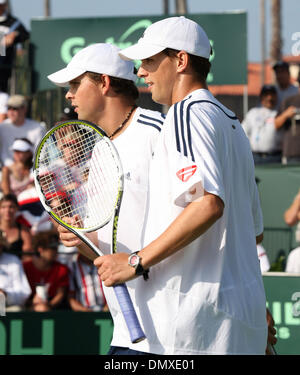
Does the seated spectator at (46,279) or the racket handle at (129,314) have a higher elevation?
the racket handle at (129,314)

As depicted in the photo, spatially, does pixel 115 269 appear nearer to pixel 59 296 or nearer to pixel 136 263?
pixel 136 263

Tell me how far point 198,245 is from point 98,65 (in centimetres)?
118

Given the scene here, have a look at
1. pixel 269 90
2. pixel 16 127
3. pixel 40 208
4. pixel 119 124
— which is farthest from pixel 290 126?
pixel 119 124

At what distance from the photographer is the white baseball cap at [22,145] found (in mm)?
9273

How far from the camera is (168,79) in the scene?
3.20m

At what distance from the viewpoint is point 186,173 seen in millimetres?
2934

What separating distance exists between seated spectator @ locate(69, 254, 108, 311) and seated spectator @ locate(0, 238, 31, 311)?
44 centimetres

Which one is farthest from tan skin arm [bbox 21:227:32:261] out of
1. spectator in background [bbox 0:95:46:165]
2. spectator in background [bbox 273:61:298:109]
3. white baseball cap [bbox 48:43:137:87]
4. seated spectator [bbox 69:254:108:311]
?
white baseball cap [bbox 48:43:137:87]

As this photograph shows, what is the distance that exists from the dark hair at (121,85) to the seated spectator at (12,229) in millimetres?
4634

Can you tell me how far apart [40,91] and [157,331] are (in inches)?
349

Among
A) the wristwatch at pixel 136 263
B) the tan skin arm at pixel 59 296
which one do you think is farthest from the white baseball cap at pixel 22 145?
the wristwatch at pixel 136 263

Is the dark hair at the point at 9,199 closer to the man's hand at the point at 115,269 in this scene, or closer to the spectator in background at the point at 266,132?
the spectator in background at the point at 266,132

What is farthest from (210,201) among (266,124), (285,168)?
(266,124)

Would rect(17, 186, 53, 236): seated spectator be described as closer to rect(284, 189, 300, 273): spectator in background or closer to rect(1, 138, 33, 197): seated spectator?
rect(1, 138, 33, 197): seated spectator
